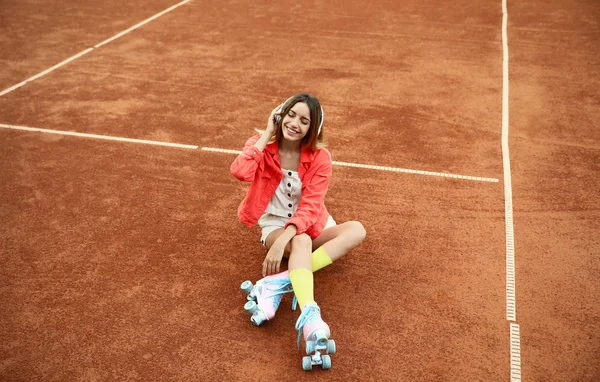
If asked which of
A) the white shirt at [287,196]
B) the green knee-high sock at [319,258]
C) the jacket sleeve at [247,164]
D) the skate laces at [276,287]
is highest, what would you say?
the jacket sleeve at [247,164]

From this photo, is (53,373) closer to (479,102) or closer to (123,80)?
(123,80)

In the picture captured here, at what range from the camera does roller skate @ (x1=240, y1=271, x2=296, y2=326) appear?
10.3 ft

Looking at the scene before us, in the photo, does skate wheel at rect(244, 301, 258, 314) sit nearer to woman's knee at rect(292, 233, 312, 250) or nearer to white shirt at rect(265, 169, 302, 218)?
woman's knee at rect(292, 233, 312, 250)

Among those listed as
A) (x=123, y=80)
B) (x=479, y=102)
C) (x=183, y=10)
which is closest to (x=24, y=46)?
(x=123, y=80)

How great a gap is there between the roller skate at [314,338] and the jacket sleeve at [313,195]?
1.75ft

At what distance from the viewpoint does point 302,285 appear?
3025mm

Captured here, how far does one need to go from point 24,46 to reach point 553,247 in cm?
698

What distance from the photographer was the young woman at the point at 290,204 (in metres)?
3.16

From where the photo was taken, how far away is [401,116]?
580cm

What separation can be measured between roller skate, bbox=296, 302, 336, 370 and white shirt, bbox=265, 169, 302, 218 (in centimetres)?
75

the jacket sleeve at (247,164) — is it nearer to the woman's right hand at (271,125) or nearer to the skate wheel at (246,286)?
the woman's right hand at (271,125)

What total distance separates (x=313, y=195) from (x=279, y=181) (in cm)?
23

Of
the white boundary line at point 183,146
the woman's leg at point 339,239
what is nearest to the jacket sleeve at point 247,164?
the woman's leg at point 339,239

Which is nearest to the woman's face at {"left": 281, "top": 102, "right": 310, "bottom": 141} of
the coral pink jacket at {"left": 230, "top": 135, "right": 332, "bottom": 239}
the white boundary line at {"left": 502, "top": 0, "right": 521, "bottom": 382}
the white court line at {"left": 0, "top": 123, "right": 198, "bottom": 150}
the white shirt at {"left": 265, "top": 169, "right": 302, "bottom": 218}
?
the coral pink jacket at {"left": 230, "top": 135, "right": 332, "bottom": 239}
